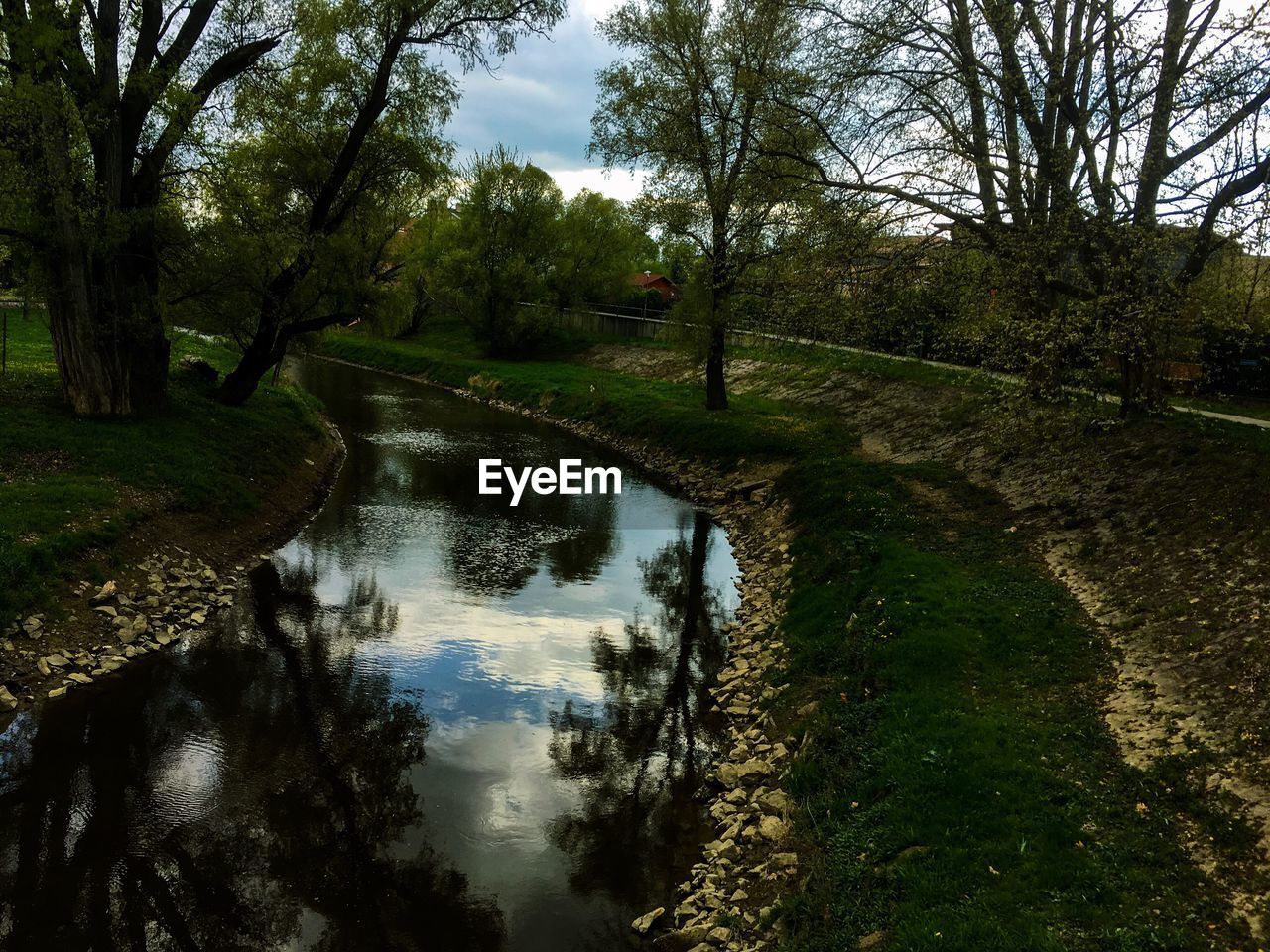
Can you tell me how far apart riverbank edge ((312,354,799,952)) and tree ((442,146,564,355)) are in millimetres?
32887

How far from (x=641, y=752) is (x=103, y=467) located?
12158 mm

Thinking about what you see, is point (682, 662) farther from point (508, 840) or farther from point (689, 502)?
point (689, 502)

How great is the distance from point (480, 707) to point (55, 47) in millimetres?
15187

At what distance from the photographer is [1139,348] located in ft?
44.5

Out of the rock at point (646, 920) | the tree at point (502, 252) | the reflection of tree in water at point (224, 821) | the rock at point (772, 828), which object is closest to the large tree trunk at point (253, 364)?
the reflection of tree in water at point (224, 821)

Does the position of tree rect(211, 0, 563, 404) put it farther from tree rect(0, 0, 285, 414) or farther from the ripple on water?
the ripple on water

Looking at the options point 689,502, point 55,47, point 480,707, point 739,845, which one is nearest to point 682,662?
point 480,707

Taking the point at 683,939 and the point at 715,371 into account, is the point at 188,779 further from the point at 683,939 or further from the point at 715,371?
the point at 715,371

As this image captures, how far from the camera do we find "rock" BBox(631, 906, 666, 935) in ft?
24.7

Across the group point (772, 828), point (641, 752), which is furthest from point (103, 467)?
point (772, 828)

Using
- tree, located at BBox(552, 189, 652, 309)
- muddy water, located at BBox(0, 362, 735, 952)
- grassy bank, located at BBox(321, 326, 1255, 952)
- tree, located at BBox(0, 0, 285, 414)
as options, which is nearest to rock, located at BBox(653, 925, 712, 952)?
muddy water, located at BBox(0, 362, 735, 952)

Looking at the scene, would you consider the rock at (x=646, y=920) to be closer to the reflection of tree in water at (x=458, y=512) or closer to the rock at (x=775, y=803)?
the rock at (x=775, y=803)

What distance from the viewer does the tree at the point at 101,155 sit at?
15.4m

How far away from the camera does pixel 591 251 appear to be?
5588cm
